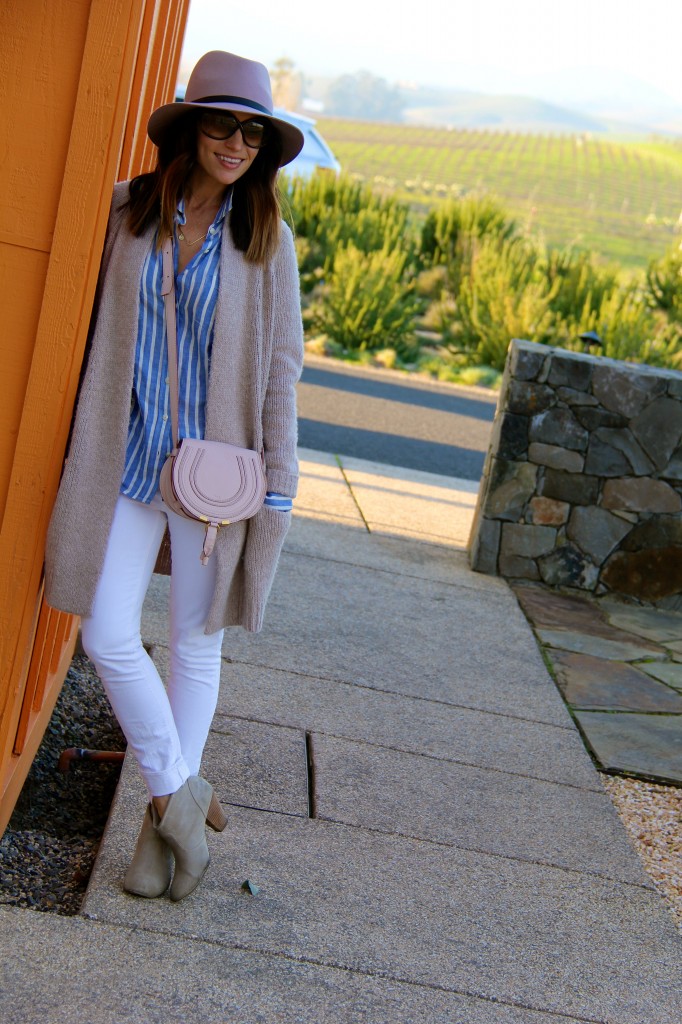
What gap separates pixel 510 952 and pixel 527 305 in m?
12.6

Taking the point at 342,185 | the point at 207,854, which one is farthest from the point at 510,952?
the point at 342,185

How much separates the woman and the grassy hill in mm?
43983

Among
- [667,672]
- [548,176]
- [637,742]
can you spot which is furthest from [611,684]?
[548,176]

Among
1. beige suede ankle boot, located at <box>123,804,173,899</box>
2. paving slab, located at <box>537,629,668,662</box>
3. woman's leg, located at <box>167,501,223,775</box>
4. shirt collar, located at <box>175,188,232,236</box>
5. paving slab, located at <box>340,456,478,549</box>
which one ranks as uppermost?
shirt collar, located at <box>175,188,232,236</box>

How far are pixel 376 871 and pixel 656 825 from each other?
118 centimetres

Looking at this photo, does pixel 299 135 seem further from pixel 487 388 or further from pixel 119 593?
pixel 487 388

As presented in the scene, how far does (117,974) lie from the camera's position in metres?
2.41

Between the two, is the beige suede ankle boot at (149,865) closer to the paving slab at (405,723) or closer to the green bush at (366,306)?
the paving slab at (405,723)

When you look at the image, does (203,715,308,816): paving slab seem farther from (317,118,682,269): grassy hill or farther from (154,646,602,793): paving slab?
(317,118,682,269): grassy hill

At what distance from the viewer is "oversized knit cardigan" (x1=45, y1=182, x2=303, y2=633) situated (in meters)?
2.53

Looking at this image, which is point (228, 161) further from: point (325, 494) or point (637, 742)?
Result: point (325, 494)

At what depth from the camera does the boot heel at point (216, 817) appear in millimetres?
3010

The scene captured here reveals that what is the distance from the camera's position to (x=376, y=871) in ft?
10.1

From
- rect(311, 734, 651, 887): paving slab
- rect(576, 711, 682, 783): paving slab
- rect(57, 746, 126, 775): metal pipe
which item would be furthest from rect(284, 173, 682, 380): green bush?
rect(57, 746, 126, 775): metal pipe
